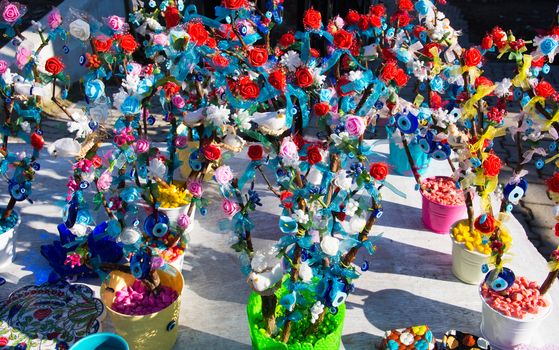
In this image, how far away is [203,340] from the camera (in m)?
2.92

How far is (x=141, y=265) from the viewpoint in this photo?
8.70 ft

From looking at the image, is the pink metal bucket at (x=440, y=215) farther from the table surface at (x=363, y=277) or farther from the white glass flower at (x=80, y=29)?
the white glass flower at (x=80, y=29)

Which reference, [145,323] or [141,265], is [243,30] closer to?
[141,265]

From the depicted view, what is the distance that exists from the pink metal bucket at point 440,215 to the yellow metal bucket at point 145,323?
161 centimetres

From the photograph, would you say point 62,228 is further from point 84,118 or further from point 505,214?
point 505,214

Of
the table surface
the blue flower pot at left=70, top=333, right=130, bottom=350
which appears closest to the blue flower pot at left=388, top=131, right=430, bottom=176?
the table surface

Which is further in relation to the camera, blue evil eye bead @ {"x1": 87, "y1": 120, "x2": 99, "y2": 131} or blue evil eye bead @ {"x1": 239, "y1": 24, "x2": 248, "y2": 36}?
blue evil eye bead @ {"x1": 239, "y1": 24, "x2": 248, "y2": 36}

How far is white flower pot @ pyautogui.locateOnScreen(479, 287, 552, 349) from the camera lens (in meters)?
2.74

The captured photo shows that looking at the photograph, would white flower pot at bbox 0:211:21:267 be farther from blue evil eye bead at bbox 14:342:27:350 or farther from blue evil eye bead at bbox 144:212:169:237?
blue evil eye bead at bbox 144:212:169:237

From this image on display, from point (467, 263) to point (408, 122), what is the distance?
1144 mm

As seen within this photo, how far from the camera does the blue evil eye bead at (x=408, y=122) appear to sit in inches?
96.7

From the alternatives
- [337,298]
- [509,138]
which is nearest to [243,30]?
[337,298]

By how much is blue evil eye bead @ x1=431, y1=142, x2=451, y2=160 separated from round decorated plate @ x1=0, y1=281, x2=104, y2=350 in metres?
1.81

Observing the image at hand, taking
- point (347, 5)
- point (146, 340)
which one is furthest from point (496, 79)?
point (146, 340)
